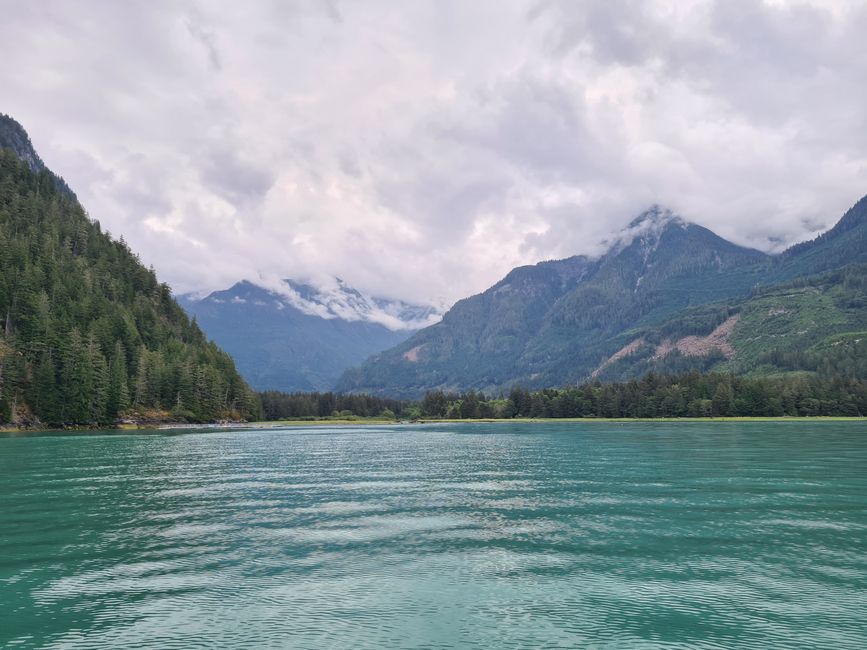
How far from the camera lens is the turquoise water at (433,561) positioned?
23.9m

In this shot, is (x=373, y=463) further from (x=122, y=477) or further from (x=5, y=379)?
(x=5, y=379)

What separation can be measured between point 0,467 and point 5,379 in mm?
121437

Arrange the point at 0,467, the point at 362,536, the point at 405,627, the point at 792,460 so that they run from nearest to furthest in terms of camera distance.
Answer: the point at 405,627, the point at 362,536, the point at 0,467, the point at 792,460

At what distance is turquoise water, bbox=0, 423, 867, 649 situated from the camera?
23.9m

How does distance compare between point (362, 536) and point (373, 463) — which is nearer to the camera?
point (362, 536)

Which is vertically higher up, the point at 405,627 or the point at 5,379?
the point at 5,379

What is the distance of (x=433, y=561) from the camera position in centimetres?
3469

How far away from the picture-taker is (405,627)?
79.5ft

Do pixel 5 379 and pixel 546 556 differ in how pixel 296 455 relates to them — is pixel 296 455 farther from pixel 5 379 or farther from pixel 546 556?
pixel 5 379

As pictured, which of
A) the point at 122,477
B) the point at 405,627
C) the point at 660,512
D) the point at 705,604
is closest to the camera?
the point at 405,627

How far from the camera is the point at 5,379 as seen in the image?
17738 centimetres

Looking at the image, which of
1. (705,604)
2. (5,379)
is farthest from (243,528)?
(5,379)

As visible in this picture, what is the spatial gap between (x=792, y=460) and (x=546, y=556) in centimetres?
7248

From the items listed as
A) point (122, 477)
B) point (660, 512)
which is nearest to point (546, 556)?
point (660, 512)
